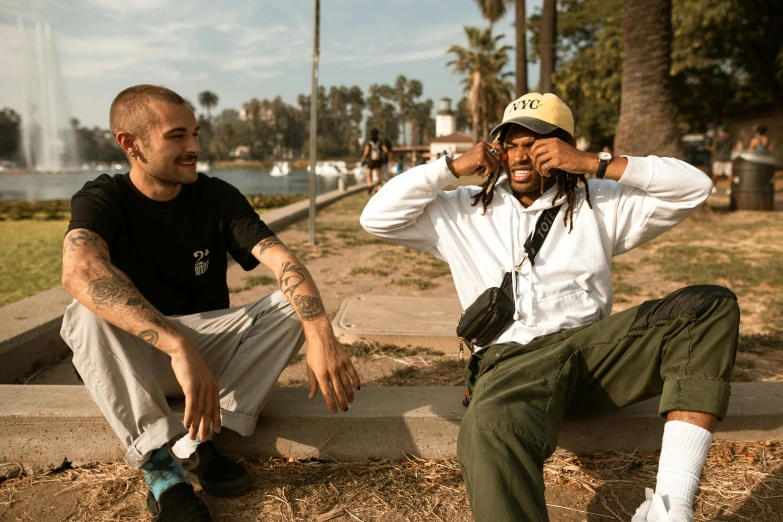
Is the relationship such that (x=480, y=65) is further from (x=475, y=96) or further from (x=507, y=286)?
(x=507, y=286)

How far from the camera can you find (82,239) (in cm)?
238

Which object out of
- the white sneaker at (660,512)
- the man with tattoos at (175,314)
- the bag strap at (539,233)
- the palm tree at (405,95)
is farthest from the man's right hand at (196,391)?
the palm tree at (405,95)

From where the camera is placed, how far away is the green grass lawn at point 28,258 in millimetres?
5906

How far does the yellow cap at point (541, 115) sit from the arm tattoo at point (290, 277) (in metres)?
1.03

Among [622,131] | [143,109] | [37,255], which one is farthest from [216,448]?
[622,131]

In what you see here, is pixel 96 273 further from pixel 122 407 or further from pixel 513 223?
pixel 513 223

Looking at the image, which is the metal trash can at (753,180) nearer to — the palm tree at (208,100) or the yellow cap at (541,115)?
the yellow cap at (541,115)

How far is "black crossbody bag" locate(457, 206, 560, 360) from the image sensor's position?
8.16 ft

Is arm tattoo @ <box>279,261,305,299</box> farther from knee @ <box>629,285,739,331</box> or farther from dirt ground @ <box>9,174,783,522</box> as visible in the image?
knee @ <box>629,285,739,331</box>

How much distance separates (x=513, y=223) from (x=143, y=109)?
5.29 ft

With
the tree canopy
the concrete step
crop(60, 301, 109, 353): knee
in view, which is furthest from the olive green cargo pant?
A: the tree canopy

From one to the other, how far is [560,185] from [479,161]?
A: 366mm

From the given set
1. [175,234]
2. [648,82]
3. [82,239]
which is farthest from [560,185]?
[648,82]

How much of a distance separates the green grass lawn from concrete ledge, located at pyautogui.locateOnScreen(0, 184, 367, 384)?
1.13 meters
